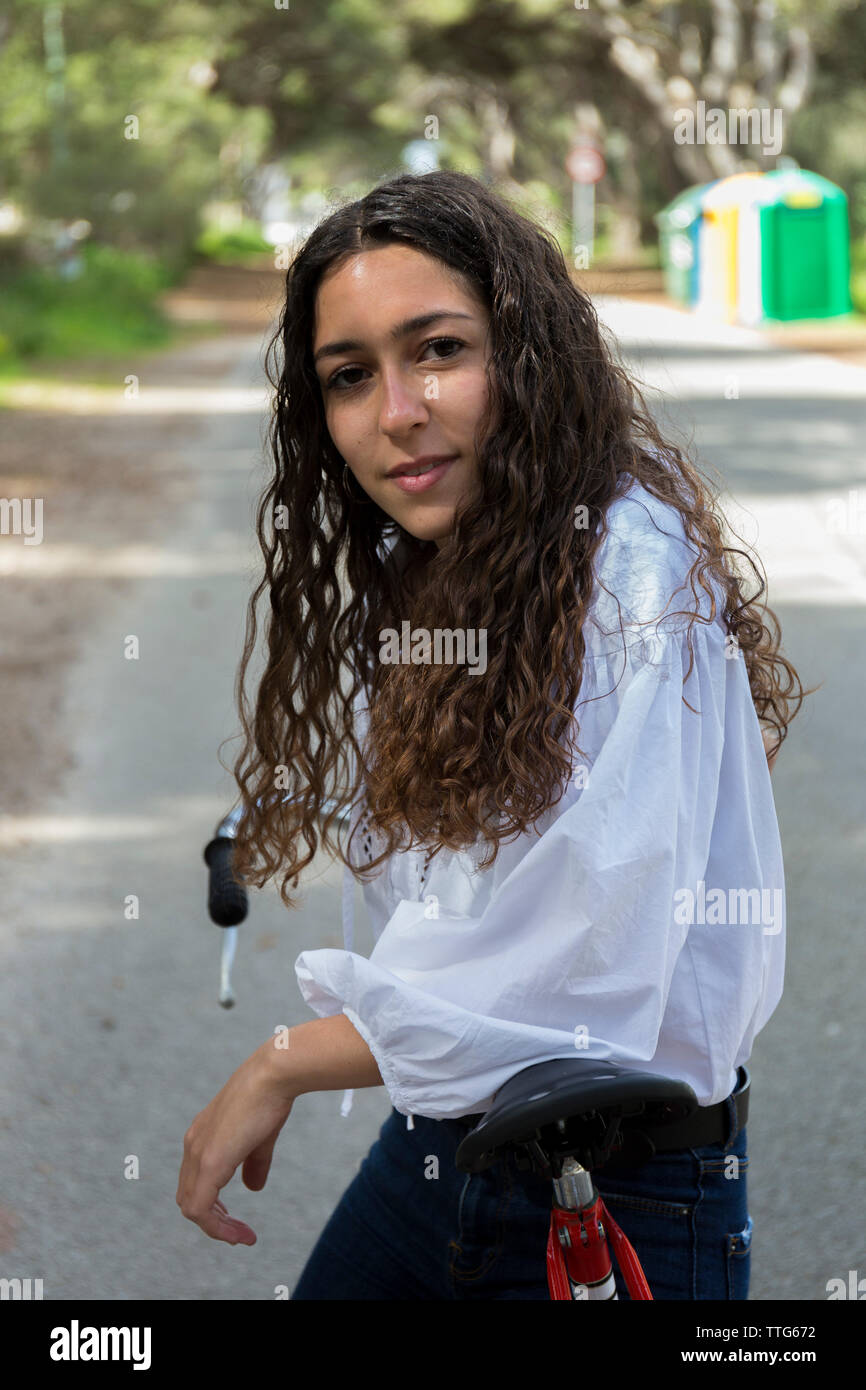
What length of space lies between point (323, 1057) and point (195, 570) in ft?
27.1

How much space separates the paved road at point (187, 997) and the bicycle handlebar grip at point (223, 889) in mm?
601

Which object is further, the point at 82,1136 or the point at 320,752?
the point at 82,1136

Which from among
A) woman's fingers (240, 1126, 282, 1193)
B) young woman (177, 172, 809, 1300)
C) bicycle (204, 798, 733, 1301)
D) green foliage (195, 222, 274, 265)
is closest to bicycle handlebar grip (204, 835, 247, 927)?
young woman (177, 172, 809, 1300)

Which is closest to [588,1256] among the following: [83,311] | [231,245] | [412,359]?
[412,359]

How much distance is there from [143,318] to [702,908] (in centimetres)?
2668

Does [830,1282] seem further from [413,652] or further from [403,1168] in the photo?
[413,652]

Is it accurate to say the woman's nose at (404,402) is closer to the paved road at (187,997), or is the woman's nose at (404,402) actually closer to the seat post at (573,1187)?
the paved road at (187,997)

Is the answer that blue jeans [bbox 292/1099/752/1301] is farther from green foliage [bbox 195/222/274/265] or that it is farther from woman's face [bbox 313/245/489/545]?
Result: green foliage [bbox 195/222/274/265]

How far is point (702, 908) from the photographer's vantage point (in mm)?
1741

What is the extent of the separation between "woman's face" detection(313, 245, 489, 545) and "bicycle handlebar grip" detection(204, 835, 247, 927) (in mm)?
631

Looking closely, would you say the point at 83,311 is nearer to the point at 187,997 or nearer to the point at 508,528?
the point at 187,997

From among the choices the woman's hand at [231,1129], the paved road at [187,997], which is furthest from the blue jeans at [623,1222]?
the paved road at [187,997]

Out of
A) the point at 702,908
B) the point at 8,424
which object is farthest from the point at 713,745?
the point at 8,424

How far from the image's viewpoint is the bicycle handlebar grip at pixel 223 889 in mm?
2248
